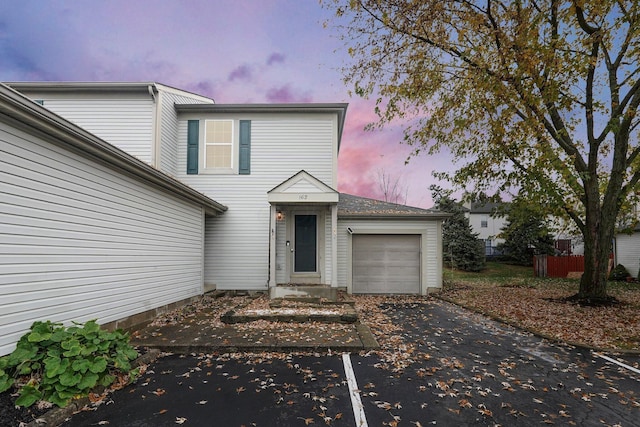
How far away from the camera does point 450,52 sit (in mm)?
8586

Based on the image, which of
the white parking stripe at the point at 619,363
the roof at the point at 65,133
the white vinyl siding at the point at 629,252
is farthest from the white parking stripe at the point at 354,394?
the white vinyl siding at the point at 629,252

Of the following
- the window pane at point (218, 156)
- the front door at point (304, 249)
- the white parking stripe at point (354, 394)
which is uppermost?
the window pane at point (218, 156)

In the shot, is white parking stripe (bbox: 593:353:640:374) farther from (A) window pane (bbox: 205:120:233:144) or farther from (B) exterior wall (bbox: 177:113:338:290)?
(A) window pane (bbox: 205:120:233:144)

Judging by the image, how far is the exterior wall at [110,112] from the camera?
9797mm

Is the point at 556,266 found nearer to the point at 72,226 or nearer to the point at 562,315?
the point at 562,315

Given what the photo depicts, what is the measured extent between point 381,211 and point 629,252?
1589 centimetres

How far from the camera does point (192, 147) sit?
1066cm

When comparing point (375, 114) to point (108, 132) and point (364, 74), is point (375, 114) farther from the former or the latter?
point (108, 132)

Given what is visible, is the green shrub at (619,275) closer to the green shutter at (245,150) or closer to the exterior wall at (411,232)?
the exterior wall at (411,232)

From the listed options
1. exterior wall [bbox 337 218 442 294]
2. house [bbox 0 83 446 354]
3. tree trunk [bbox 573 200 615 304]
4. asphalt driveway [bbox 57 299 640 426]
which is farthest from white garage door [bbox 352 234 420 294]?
asphalt driveway [bbox 57 299 640 426]

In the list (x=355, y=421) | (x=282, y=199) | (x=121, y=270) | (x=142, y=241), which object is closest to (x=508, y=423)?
(x=355, y=421)

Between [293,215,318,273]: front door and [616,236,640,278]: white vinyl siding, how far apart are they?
57.5 ft

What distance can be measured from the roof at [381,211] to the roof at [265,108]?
11.0 ft

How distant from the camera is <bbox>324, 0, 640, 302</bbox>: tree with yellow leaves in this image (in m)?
7.75
